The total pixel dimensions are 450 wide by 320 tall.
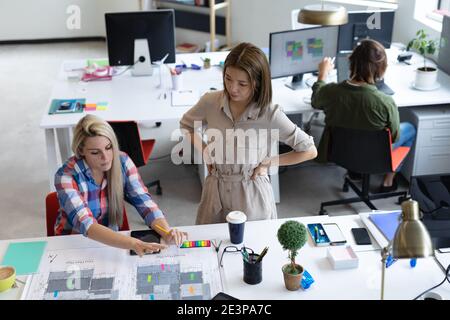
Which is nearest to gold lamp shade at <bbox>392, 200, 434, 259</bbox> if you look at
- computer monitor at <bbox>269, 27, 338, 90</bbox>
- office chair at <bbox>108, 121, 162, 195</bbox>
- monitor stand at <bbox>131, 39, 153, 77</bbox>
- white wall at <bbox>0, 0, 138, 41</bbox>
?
office chair at <bbox>108, 121, 162, 195</bbox>

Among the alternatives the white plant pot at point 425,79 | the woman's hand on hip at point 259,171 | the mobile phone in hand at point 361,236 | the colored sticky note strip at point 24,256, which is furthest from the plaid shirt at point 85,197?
the white plant pot at point 425,79

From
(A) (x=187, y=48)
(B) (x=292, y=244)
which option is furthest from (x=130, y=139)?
(A) (x=187, y=48)

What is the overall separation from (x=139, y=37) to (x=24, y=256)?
2.43 m

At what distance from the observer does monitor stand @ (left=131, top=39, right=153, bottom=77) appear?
434 cm

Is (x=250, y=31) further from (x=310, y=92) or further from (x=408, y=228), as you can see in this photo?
(x=408, y=228)

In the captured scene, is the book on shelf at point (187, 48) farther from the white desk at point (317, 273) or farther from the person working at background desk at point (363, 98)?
the white desk at point (317, 273)

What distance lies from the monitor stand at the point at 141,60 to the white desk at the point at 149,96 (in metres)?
0.06

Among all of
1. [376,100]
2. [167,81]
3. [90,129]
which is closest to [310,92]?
[376,100]

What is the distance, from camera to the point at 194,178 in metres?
4.41

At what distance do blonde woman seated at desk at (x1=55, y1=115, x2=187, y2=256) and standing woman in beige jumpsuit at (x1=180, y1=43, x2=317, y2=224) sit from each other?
326 mm

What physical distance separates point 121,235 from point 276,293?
2.13 feet

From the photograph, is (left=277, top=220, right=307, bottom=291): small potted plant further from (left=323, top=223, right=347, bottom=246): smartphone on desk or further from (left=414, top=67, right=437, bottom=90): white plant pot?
(left=414, top=67, right=437, bottom=90): white plant pot

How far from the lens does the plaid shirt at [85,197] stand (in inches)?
A: 92.1
